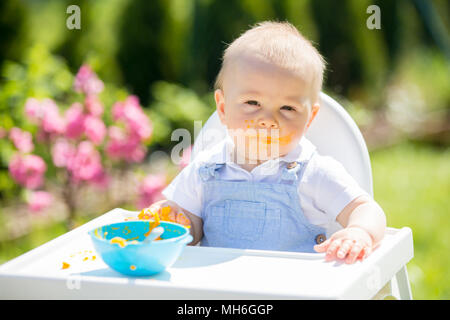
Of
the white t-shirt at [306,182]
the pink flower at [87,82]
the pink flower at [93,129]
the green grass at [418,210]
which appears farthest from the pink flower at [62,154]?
the white t-shirt at [306,182]

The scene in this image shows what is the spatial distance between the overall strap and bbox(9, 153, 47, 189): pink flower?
1286 millimetres

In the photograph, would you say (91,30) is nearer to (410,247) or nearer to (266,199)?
(266,199)

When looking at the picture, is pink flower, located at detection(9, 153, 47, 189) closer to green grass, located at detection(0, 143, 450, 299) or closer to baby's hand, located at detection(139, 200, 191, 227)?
green grass, located at detection(0, 143, 450, 299)

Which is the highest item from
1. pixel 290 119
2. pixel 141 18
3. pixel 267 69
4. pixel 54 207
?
pixel 141 18

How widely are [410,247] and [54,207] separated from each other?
2.69 meters

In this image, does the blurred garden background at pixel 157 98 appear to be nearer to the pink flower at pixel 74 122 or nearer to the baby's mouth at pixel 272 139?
the pink flower at pixel 74 122

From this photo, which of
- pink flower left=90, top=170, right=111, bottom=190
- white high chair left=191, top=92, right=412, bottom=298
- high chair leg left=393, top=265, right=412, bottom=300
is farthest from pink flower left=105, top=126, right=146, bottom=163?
high chair leg left=393, top=265, right=412, bottom=300

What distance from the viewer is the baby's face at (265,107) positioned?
1.51 m

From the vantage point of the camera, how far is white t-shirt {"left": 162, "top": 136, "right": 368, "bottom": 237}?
5.01 feet

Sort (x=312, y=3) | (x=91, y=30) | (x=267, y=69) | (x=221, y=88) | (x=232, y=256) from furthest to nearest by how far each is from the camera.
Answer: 1. (x=312, y=3)
2. (x=91, y=30)
3. (x=221, y=88)
4. (x=267, y=69)
5. (x=232, y=256)

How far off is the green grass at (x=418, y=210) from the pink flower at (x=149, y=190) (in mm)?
750

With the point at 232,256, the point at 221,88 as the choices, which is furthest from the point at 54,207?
the point at 232,256

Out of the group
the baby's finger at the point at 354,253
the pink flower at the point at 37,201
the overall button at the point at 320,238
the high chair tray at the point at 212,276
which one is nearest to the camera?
the high chair tray at the point at 212,276
